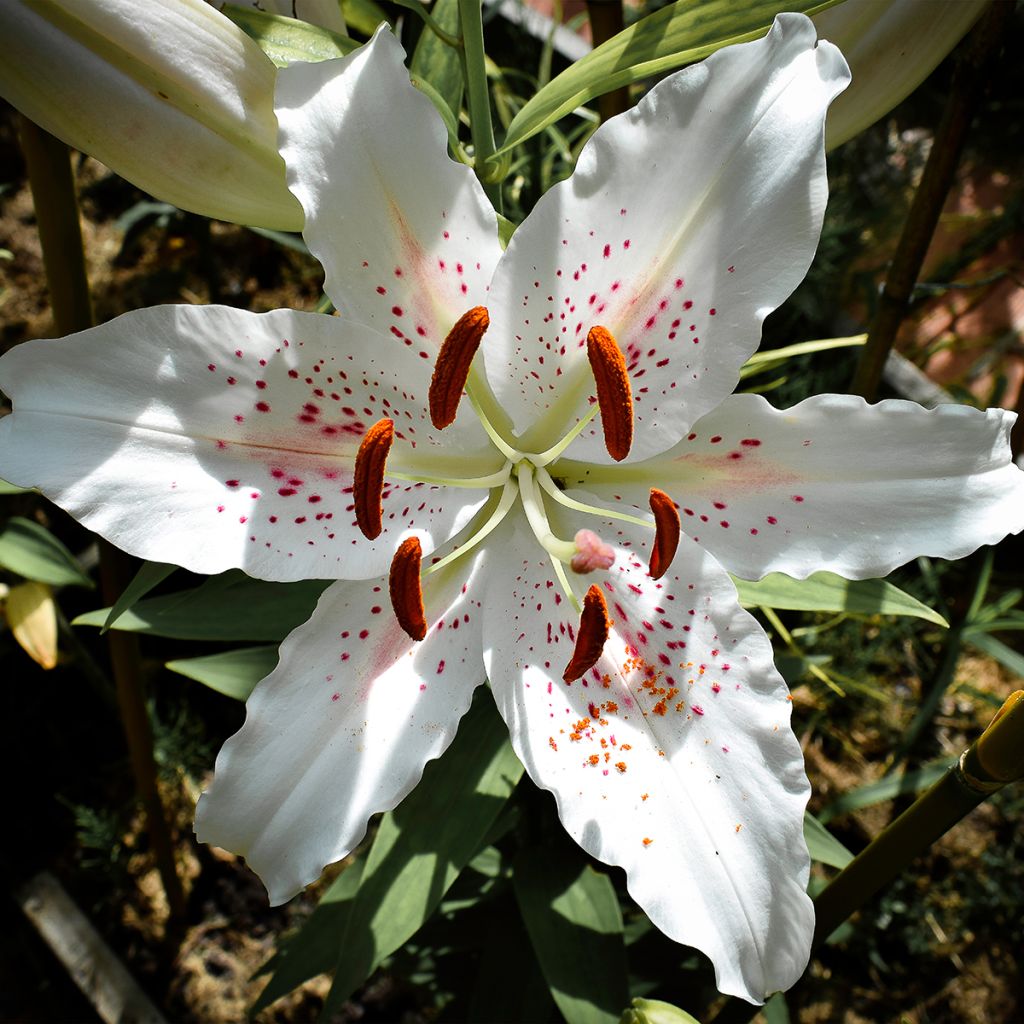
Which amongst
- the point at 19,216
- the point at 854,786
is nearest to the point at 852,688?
the point at 854,786

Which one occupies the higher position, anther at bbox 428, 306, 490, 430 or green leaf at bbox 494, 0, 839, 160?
green leaf at bbox 494, 0, 839, 160

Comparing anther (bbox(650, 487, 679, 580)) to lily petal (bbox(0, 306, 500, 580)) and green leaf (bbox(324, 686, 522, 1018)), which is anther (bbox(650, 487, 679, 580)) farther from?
green leaf (bbox(324, 686, 522, 1018))

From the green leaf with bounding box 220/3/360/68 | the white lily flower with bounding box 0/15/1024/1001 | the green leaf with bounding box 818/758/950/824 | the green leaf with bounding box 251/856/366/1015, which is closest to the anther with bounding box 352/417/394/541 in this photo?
the white lily flower with bounding box 0/15/1024/1001

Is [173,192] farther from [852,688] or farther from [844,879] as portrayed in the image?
[852,688]

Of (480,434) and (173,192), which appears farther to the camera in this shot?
(480,434)

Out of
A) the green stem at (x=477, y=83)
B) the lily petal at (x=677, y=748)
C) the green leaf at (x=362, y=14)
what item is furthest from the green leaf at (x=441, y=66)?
the lily petal at (x=677, y=748)

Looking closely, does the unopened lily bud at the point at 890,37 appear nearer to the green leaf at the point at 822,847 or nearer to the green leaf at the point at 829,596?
the green leaf at the point at 829,596

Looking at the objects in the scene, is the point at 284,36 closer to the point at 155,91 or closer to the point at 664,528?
the point at 155,91
